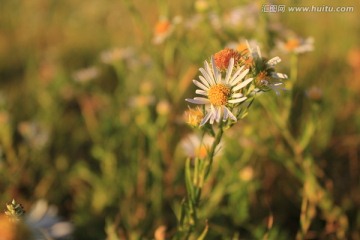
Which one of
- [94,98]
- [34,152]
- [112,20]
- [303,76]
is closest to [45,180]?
[34,152]

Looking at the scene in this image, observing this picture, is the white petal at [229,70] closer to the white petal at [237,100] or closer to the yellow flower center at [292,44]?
the white petal at [237,100]

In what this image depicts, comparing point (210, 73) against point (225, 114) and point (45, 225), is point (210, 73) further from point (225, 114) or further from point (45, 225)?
point (45, 225)

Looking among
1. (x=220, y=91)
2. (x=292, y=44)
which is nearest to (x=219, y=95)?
(x=220, y=91)

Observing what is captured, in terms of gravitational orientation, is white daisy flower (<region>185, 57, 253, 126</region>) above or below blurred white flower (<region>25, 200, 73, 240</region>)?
above

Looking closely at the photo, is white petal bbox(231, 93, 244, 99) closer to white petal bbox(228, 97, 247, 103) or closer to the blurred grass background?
white petal bbox(228, 97, 247, 103)

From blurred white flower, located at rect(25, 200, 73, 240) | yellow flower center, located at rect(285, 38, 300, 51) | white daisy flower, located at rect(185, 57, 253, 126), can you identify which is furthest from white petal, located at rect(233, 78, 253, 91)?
yellow flower center, located at rect(285, 38, 300, 51)

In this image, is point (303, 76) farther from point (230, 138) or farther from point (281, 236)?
point (281, 236)
